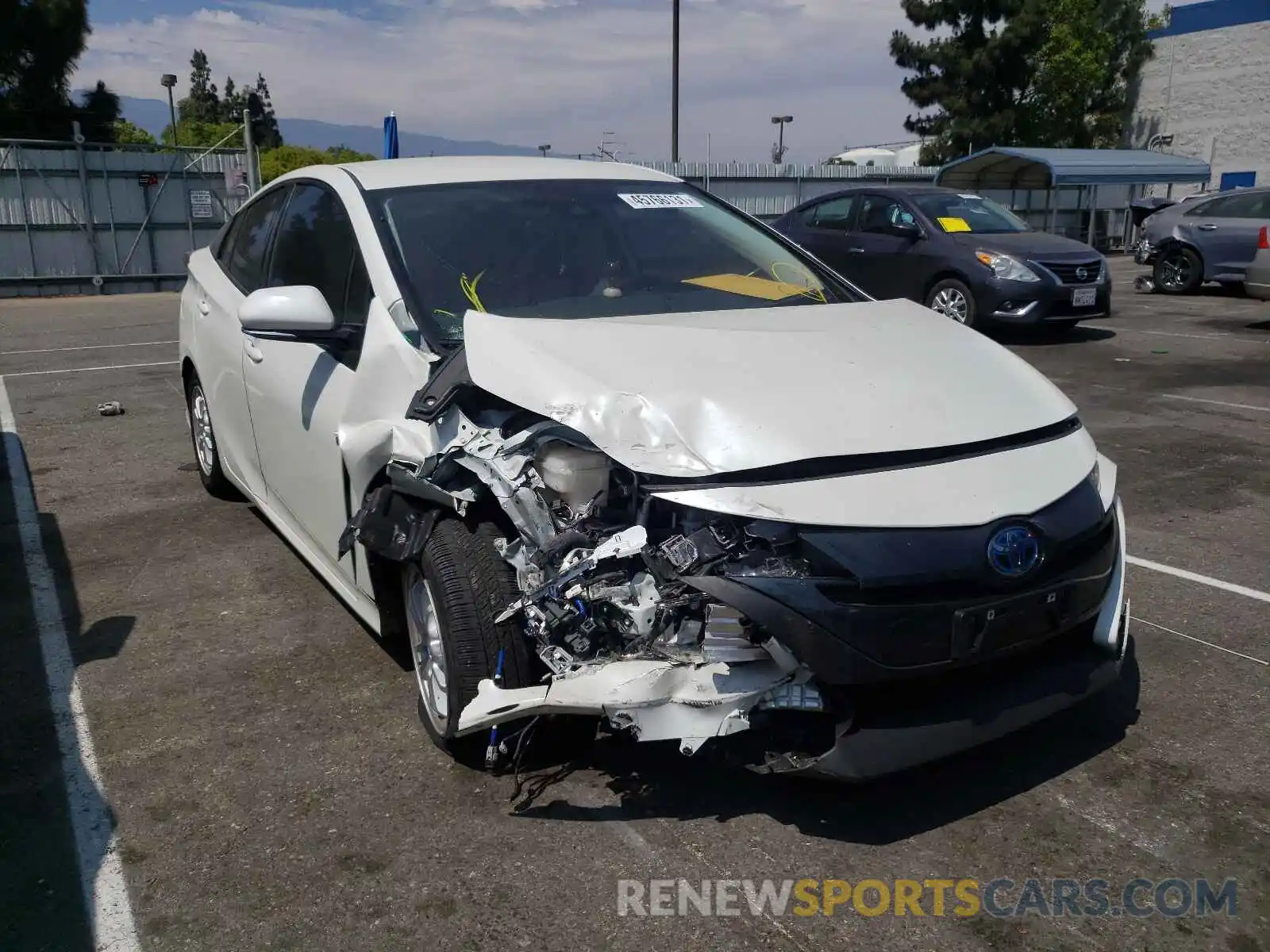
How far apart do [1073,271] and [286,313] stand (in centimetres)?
961

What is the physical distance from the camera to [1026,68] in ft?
114

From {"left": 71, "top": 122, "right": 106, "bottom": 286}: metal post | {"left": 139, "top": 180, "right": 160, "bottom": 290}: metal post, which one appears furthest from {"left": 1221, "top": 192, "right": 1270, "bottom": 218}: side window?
{"left": 71, "top": 122, "right": 106, "bottom": 286}: metal post

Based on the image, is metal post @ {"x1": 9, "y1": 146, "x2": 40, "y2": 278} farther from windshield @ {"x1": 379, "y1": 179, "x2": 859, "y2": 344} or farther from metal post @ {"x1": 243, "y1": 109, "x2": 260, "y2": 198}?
windshield @ {"x1": 379, "y1": 179, "x2": 859, "y2": 344}

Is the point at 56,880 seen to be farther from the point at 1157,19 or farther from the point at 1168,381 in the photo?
the point at 1157,19

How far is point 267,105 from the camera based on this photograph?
103 metres

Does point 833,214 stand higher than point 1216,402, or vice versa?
point 833,214

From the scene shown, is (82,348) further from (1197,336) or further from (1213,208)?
(1213,208)

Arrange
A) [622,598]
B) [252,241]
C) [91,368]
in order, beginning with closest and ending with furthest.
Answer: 1. [622,598]
2. [252,241]
3. [91,368]

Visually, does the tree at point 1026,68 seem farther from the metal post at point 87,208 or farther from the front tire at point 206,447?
the front tire at point 206,447

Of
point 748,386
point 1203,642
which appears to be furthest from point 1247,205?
point 748,386

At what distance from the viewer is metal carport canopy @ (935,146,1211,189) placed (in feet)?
65.7

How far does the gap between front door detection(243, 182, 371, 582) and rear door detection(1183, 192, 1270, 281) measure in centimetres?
1414

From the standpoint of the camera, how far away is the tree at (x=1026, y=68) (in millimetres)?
32969

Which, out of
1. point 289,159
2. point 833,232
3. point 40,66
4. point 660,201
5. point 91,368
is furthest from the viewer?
point 289,159
